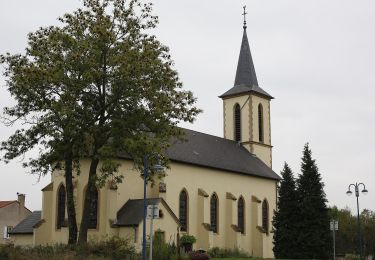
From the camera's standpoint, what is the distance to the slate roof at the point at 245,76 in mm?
57188

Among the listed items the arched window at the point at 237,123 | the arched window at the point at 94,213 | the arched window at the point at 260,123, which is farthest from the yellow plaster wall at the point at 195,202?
the arched window at the point at 237,123

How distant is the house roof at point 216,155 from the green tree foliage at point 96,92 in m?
11.1

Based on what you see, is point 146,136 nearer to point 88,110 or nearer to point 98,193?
point 88,110

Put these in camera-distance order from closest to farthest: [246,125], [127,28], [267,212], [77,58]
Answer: [77,58] < [127,28] < [267,212] < [246,125]

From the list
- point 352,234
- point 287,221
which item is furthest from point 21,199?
point 352,234

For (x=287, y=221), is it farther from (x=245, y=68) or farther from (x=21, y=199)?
(x=21, y=199)

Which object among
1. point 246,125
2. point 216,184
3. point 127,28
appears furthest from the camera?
point 246,125

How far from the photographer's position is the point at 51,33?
29094 millimetres

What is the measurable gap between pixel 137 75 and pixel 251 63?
3179 centimetres

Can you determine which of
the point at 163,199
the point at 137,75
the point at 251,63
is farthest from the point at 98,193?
the point at 251,63

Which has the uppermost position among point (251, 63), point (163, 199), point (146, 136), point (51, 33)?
point (251, 63)

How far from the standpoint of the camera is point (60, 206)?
38219 millimetres

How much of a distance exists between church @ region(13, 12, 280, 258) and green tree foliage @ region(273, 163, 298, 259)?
14.5 feet

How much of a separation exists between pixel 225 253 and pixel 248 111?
58.2 feet
